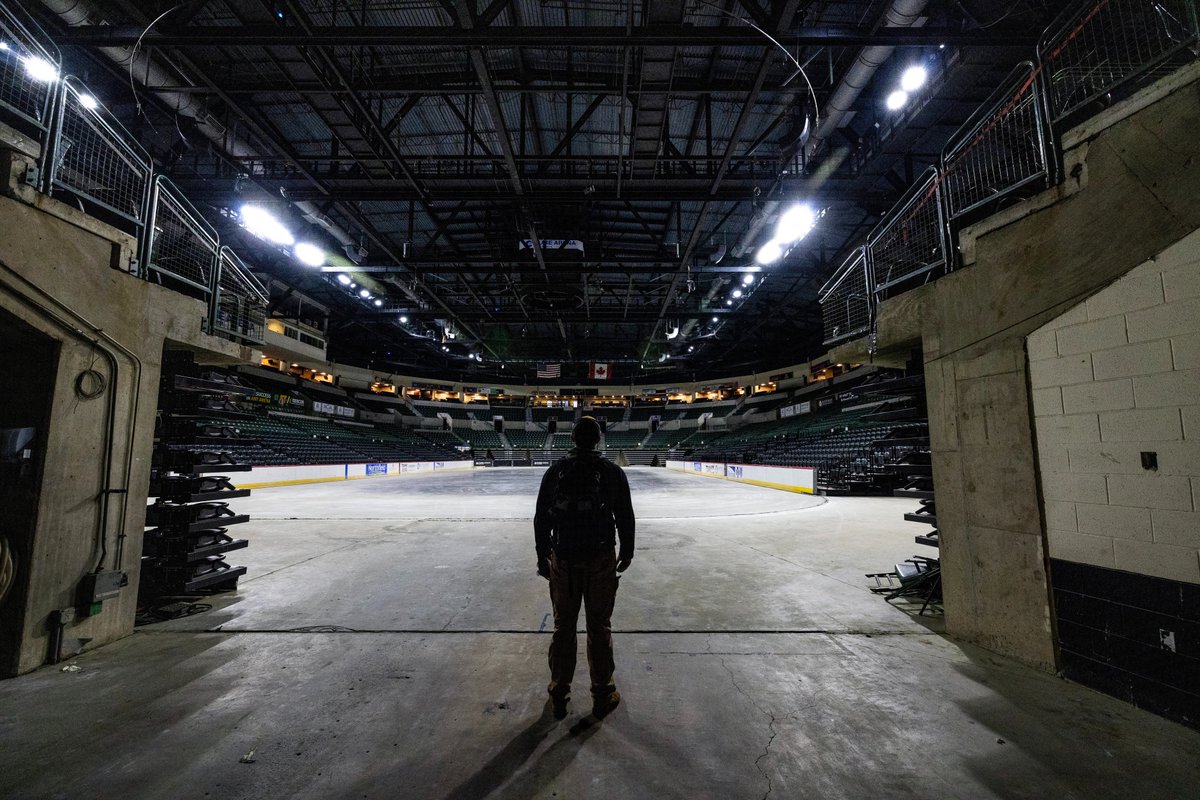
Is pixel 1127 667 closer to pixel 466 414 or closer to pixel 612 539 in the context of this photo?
pixel 612 539

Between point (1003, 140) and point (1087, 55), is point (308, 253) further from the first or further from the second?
point (1087, 55)

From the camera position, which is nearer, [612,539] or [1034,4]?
[612,539]

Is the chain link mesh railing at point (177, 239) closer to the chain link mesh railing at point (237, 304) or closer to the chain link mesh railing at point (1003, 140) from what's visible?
the chain link mesh railing at point (237, 304)

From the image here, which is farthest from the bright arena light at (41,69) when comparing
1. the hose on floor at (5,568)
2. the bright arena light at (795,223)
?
the bright arena light at (795,223)

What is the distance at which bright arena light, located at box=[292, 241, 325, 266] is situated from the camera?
43.2 feet

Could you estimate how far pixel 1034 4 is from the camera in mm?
6324

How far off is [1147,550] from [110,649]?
6.78m

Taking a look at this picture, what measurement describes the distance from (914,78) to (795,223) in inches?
150

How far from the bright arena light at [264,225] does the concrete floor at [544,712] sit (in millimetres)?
11330

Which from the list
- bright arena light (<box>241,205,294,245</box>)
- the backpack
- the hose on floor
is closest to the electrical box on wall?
the hose on floor

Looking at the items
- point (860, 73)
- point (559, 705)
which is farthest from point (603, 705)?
point (860, 73)

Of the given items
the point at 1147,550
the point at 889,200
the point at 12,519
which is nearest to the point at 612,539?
the point at 1147,550

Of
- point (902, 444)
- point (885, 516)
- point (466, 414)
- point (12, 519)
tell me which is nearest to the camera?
point (12, 519)

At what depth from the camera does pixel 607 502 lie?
8.66 feet
